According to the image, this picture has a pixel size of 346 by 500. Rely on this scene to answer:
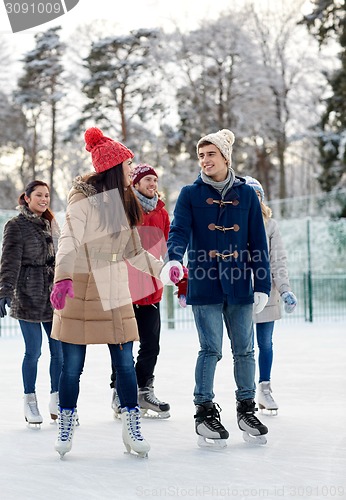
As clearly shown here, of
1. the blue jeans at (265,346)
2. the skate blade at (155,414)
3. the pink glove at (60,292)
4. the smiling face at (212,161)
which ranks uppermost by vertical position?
the smiling face at (212,161)

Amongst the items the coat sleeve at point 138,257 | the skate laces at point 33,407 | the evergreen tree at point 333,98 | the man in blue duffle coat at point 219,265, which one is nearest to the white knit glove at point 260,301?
the man in blue duffle coat at point 219,265

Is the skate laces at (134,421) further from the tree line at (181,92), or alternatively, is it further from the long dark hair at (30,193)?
the tree line at (181,92)

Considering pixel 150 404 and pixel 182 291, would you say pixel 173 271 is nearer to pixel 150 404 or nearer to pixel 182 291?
pixel 182 291

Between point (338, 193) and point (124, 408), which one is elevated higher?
point (338, 193)

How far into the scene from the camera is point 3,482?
12.5 ft

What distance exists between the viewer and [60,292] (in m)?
4.09

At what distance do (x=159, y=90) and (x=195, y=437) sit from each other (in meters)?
20.7

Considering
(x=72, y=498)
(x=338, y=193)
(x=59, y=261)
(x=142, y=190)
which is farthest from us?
(x=338, y=193)

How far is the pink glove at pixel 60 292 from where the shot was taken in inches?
161

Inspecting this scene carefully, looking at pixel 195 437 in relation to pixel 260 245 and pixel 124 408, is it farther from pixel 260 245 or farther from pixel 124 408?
pixel 260 245

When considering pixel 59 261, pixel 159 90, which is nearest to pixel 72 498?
pixel 59 261

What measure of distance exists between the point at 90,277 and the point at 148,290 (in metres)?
1.30

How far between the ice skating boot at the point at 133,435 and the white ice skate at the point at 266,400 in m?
1.43

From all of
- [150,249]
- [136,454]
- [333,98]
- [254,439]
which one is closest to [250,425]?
[254,439]
